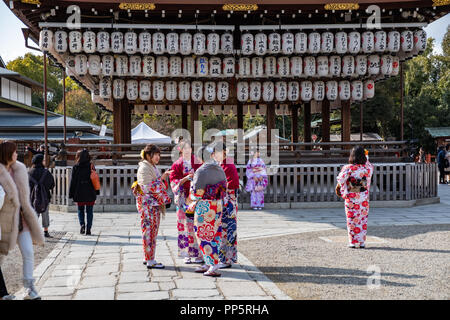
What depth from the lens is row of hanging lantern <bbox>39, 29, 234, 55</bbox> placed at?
13.1 meters

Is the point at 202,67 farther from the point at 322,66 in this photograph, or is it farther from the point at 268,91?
the point at 322,66

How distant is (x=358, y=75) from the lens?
1434 centimetres

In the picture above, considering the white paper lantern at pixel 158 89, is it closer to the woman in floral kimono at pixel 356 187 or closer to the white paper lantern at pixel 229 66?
the white paper lantern at pixel 229 66

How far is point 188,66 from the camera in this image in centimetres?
1373

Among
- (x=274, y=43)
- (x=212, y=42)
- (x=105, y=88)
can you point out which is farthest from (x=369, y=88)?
(x=105, y=88)

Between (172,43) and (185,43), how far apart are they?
36cm

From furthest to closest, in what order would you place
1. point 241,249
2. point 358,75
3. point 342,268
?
point 358,75 → point 241,249 → point 342,268

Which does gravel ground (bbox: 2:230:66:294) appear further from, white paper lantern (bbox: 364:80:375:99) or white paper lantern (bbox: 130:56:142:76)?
white paper lantern (bbox: 364:80:375:99)

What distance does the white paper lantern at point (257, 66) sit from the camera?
45.6ft

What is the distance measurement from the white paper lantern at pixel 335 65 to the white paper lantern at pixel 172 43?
4492 millimetres

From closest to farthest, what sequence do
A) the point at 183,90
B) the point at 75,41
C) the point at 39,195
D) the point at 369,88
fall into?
the point at 39,195, the point at 75,41, the point at 183,90, the point at 369,88

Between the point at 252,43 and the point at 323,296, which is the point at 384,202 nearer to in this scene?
the point at 252,43

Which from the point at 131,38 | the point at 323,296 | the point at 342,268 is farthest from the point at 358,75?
the point at 323,296
